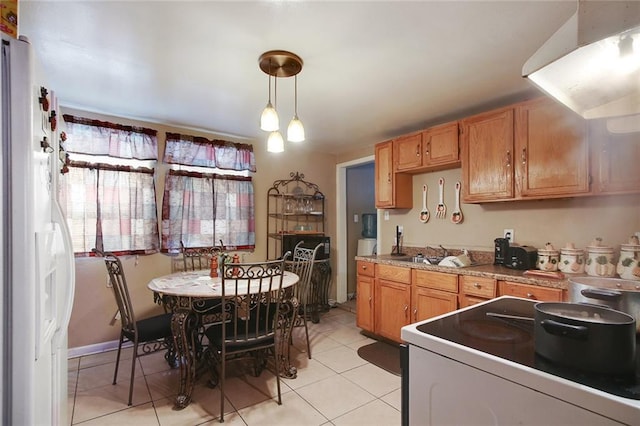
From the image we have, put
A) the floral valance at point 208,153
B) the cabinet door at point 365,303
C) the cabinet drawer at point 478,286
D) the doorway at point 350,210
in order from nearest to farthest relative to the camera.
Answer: the cabinet drawer at point 478,286, the cabinet door at point 365,303, the floral valance at point 208,153, the doorway at point 350,210

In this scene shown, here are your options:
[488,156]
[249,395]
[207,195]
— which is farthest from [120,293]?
[488,156]

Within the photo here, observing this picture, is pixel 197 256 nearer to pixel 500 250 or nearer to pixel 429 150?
pixel 429 150

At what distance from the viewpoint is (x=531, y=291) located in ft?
6.59

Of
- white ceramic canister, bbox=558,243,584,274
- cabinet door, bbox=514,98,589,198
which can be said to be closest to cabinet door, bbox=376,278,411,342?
white ceramic canister, bbox=558,243,584,274

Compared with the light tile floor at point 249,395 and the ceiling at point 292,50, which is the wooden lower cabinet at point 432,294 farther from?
the ceiling at point 292,50

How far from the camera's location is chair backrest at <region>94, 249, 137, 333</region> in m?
2.08

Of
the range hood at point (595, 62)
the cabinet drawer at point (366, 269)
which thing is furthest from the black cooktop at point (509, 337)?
the cabinet drawer at point (366, 269)

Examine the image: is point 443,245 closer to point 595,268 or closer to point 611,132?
point 595,268

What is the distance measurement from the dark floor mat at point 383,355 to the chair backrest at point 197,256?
179 centimetres

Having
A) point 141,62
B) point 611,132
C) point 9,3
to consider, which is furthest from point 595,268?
point 141,62

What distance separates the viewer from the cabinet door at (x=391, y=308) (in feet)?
9.31

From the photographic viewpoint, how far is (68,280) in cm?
130

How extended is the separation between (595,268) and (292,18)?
7.92 ft

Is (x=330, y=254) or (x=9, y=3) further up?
(x=9, y=3)
